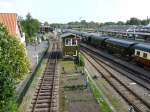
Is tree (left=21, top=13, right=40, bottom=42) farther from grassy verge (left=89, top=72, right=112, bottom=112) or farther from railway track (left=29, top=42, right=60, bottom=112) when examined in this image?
grassy verge (left=89, top=72, right=112, bottom=112)

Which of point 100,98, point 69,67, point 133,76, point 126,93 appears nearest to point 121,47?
point 69,67

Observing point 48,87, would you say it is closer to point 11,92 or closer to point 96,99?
point 96,99

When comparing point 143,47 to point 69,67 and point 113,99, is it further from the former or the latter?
point 113,99

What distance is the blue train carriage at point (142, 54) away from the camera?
39125 mm

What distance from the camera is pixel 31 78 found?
37.2m

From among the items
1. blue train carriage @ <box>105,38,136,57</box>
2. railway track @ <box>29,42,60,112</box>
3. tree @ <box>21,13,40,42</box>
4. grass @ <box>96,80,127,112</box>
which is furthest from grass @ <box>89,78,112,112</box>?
tree @ <box>21,13,40,42</box>

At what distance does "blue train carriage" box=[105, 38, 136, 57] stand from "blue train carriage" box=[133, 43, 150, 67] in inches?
121

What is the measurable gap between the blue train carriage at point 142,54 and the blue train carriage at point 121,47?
3.08 m

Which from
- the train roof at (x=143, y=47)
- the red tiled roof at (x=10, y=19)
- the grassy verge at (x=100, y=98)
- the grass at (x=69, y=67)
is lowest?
the grass at (x=69, y=67)

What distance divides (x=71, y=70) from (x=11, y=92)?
78.7 feet

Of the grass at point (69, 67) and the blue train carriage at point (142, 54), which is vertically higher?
the blue train carriage at point (142, 54)

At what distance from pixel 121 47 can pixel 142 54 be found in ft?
37.3

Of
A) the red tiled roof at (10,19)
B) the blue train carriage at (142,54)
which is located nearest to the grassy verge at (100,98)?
the blue train carriage at (142,54)

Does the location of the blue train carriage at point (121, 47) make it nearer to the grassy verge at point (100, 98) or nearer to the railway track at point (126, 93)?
the railway track at point (126, 93)
